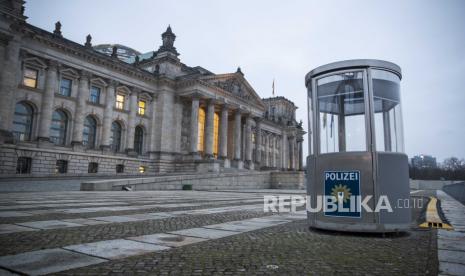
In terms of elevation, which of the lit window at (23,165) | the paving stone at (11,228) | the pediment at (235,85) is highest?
the pediment at (235,85)

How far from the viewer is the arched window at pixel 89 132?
3485cm

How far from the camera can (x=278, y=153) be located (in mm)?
73312

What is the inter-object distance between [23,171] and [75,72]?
1170 cm

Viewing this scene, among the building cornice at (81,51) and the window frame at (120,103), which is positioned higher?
the building cornice at (81,51)

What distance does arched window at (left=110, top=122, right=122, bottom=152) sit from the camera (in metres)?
37.8

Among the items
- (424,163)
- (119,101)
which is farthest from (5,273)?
(424,163)

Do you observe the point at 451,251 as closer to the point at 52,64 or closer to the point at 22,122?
the point at 22,122

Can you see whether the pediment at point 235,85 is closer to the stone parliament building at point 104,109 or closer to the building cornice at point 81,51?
the stone parliament building at point 104,109

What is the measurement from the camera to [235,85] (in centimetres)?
5034

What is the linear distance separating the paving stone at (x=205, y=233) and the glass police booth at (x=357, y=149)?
6.26 ft

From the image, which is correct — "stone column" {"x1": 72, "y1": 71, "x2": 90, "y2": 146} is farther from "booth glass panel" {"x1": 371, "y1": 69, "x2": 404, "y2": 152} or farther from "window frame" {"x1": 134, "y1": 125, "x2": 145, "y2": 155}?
"booth glass panel" {"x1": 371, "y1": 69, "x2": 404, "y2": 152}

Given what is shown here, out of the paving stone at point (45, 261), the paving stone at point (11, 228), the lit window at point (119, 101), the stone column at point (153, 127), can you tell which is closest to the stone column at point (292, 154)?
the stone column at point (153, 127)

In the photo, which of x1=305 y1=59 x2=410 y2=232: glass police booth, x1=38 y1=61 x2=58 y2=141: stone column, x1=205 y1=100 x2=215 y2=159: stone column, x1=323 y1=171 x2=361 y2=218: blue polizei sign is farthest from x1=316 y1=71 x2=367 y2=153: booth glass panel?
x1=205 y1=100 x2=215 y2=159: stone column

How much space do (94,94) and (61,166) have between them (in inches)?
370
